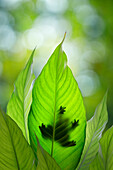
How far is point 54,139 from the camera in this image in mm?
275

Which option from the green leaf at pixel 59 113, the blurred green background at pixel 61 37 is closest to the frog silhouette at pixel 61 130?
the green leaf at pixel 59 113

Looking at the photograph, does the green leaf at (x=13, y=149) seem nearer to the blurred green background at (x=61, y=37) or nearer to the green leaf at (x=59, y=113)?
the green leaf at (x=59, y=113)

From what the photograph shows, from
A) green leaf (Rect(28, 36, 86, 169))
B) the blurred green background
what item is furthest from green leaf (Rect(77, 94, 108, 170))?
the blurred green background

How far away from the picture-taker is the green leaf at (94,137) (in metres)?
0.30

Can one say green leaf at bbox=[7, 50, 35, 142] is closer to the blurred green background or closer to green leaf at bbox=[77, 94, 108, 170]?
green leaf at bbox=[77, 94, 108, 170]

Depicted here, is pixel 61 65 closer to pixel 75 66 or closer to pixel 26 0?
pixel 75 66

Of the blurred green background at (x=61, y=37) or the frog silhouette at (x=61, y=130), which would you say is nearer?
the frog silhouette at (x=61, y=130)

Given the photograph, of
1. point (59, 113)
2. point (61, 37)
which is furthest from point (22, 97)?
point (61, 37)

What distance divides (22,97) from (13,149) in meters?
0.09

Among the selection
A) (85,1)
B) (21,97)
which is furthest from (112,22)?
(21,97)

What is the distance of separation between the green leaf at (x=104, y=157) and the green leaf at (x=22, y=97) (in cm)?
12

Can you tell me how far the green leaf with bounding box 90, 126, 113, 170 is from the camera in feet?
0.75

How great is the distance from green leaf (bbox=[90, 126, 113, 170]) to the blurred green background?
8.83 ft

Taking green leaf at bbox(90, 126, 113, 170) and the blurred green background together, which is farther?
the blurred green background
